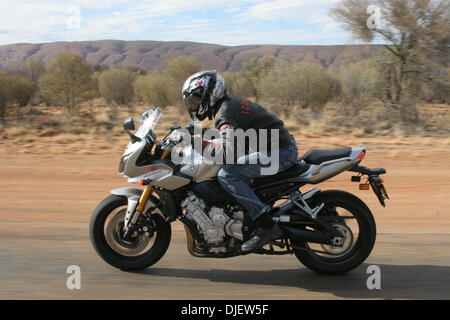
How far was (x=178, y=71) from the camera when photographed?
3062cm

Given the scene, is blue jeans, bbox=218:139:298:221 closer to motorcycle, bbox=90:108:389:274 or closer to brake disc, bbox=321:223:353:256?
motorcycle, bbox=90:108:389:274

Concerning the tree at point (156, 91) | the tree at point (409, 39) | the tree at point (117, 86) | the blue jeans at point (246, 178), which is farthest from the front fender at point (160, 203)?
the tree at point (117, 86)

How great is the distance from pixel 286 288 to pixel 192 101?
2.10m

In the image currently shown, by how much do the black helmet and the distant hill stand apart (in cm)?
11574

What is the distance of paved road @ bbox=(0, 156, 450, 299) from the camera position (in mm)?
4695

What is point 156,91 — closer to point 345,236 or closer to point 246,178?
point 246,178

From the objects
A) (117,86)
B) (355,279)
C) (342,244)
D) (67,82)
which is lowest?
(355,279)

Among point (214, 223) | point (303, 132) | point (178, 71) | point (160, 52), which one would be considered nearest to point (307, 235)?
point (214, 223)

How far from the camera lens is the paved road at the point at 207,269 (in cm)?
470

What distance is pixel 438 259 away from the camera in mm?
5621

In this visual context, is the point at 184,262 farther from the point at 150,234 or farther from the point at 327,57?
the point at 327,57

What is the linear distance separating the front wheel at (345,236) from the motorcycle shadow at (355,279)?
140mm

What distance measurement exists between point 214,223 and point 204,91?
1338mm
